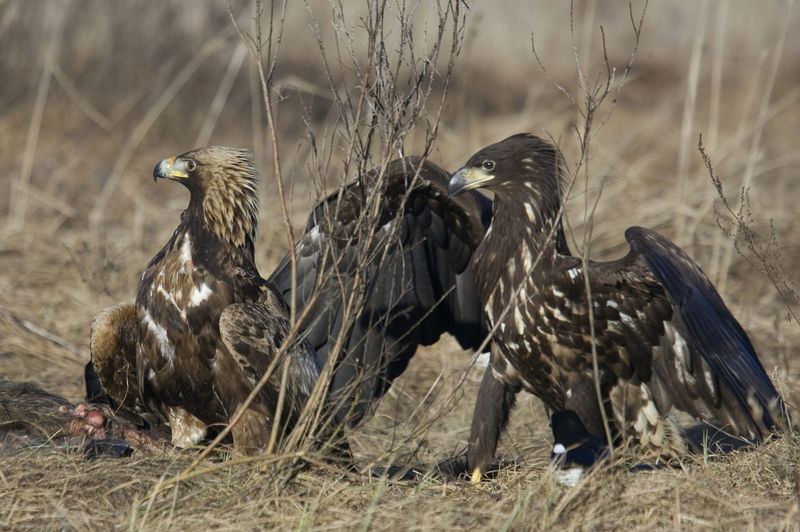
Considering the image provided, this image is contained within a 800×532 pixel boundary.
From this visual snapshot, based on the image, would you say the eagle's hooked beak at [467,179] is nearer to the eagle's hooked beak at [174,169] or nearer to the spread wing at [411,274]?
the spread wing at [411,274]

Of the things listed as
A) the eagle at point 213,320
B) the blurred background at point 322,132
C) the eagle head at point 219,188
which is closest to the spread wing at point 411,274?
the eagle at point 213,320

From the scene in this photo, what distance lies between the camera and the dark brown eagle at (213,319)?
15.0 ft

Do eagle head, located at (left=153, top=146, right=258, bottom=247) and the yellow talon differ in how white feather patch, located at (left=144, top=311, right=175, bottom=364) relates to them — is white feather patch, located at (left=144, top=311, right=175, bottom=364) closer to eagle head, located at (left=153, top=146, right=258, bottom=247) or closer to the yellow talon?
eagle head, located at (left=153, top=146, right=258, bottom=247)

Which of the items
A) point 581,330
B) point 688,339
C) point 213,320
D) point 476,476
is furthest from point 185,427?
point 688,339

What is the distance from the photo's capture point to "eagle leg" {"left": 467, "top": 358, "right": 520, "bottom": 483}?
5105 mm

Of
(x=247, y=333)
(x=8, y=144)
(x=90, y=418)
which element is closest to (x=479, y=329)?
(x=247, y=333)

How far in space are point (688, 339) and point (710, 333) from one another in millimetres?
354

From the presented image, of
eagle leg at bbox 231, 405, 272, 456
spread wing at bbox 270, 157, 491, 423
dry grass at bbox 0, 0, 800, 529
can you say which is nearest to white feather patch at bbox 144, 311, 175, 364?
eagle leg at bbox 231, 405, 272, 456

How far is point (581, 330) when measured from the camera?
15.9 ft

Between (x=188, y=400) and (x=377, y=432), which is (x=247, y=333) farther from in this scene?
(x=377, y=432)

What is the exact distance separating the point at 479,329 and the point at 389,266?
2.14 feet

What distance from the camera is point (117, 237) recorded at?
28.8 feet

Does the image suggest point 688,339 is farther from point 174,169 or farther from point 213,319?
point 174,169

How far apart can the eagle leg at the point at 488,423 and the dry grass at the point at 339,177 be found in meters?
0.18
